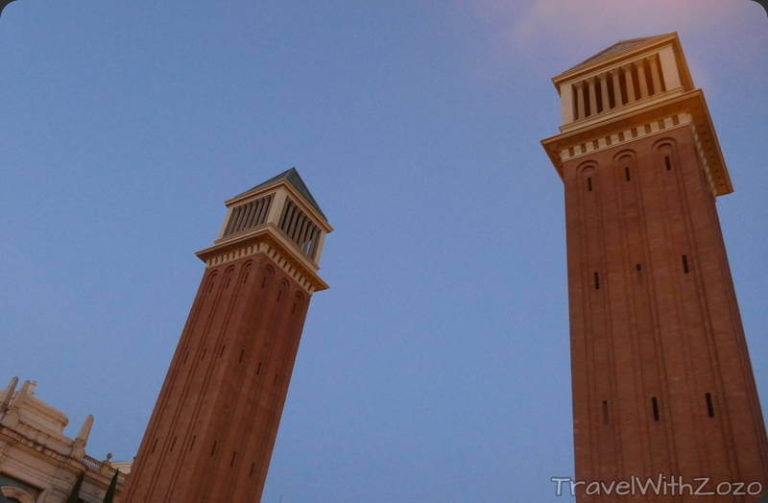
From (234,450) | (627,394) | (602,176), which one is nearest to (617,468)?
(627,394)

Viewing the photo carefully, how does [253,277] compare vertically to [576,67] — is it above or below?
below

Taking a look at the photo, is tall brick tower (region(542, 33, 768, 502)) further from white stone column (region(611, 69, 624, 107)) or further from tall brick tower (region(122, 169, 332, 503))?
tall brick tower (region(122, 169, 332, 503))

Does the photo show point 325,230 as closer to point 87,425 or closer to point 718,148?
point 87,425

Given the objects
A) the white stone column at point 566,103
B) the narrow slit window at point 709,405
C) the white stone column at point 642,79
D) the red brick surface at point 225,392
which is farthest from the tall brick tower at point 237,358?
the narrow slit window at point 709,405

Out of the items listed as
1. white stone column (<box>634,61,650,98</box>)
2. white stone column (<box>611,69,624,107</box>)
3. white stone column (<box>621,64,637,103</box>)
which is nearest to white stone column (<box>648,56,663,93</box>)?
white stone column (<box>634,61,650,98</box>)

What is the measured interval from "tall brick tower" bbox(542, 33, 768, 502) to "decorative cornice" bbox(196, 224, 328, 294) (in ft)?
71.3

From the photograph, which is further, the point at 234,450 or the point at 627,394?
the point at 234,450

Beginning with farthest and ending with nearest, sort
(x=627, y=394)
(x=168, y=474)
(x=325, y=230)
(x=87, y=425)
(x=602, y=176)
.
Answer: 1. (x=325, y=230)
2. (x=87, y=425)
3. (x=168, y=474)
4. (x=602, y=176)
5. (x=627, y=394)

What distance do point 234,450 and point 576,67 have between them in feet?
104

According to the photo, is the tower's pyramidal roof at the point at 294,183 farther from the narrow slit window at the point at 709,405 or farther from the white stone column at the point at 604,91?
the narrow slit window at the point at 709,405

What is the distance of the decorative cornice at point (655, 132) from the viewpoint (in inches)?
1357

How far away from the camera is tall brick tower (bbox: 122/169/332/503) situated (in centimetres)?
4066

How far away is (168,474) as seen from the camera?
39875mm

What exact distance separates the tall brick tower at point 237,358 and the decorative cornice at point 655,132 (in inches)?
890
